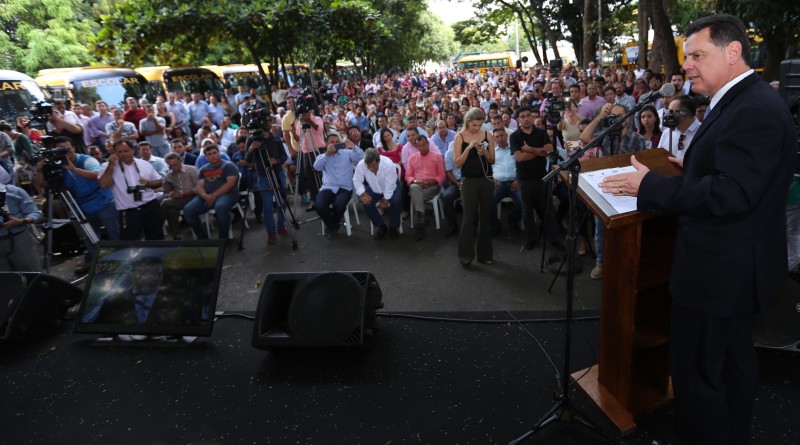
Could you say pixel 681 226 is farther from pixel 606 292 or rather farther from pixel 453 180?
pixel 453 180

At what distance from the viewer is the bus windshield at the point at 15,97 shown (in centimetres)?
1185

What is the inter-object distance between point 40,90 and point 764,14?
17.3m

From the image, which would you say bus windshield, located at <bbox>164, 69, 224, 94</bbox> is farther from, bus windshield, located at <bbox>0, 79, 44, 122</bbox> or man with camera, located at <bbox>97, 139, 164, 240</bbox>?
man with camera, located at <bbox>97, 139, 164, 240</bbox>

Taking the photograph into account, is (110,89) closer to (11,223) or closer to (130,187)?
(130,187)

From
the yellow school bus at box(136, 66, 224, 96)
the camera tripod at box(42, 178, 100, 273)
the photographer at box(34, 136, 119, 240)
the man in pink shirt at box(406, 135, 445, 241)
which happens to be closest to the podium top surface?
the man in pink shirt at box(406, 135, 445, 241)

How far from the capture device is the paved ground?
3953 mm

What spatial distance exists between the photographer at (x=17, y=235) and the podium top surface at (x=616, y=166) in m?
4.70

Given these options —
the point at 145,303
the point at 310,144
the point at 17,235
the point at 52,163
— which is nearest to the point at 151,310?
the point at 145,303

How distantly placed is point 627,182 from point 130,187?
5.06 metres

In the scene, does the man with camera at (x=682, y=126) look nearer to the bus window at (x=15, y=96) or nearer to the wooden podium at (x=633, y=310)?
the wooden podium at (x=633, y=310)

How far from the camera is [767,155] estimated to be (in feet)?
4.79

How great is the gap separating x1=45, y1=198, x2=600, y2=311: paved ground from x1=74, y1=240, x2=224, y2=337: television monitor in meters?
1.00

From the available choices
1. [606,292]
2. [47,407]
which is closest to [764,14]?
[606,292]

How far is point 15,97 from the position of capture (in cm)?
1205
